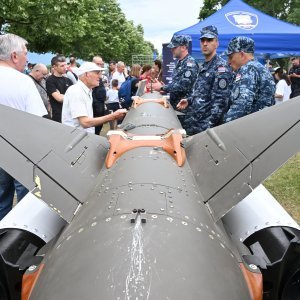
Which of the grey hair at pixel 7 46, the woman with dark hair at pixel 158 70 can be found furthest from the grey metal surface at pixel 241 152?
the woman with dark hair at pixel 158 70

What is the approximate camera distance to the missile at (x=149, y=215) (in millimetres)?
1680

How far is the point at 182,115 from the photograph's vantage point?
5754 mm

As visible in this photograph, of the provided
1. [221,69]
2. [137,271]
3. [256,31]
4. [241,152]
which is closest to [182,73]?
[221,69]

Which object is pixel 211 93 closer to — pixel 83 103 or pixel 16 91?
pixel 83 103

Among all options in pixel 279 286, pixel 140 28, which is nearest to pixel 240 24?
pixel 279 286

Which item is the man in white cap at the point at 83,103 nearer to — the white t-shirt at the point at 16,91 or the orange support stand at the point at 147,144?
the white t-shirt at the point at 16,91

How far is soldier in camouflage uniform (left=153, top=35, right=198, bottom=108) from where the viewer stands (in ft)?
18.6

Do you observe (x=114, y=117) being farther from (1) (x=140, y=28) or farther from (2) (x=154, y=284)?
(1) (x=140, y=28)

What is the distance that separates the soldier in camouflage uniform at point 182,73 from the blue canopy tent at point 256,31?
3858 mm

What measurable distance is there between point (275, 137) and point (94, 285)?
1750 mm

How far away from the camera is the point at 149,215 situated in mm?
1981

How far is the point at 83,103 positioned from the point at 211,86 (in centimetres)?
159

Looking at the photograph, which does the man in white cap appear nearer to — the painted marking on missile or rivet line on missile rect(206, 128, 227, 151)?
rivet line on missile rect(206, 128, 227, 151)

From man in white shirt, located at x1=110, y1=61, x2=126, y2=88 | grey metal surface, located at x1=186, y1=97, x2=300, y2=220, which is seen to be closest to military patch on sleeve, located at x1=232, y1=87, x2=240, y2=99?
grey metal surface, located at x1=186, y1=97, x2=300, y2=220
